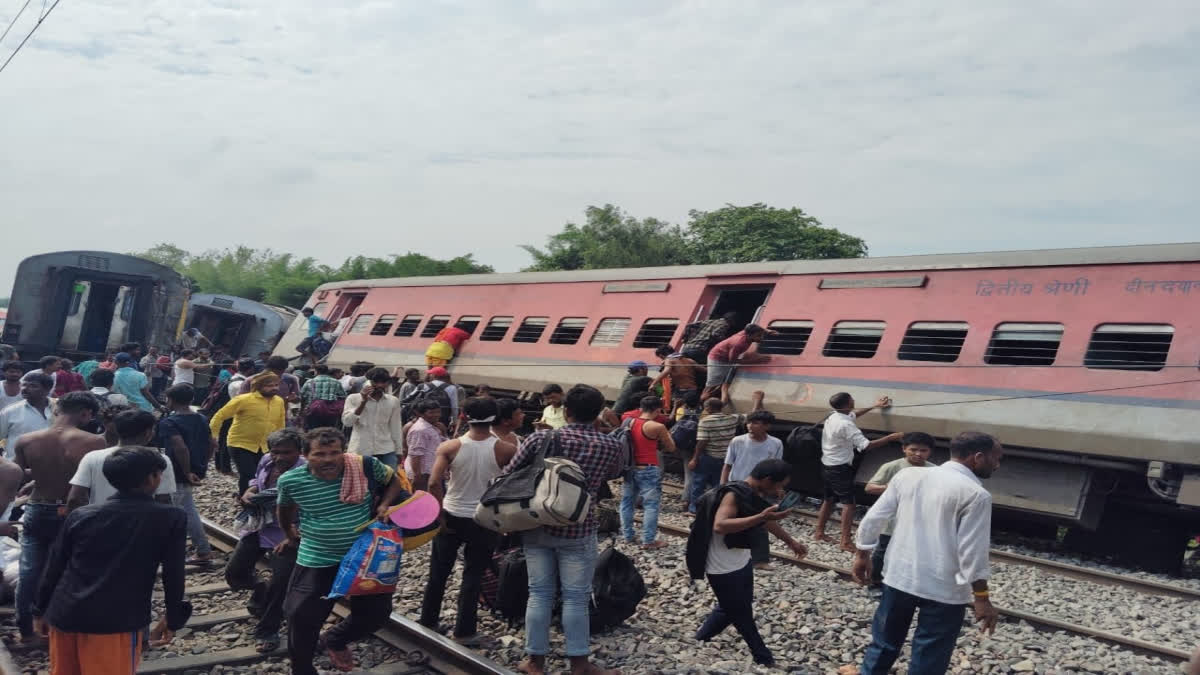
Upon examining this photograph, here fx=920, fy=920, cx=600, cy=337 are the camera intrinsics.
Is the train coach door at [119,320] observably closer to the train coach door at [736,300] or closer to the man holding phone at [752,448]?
the train coach door at [736,300]

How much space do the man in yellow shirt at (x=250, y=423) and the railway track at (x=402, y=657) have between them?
2205mm

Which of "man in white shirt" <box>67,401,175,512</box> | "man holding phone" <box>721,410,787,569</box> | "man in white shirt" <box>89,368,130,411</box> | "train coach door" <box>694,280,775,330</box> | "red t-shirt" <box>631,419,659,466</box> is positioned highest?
"train coach door" <box>694,280,775,330</box>

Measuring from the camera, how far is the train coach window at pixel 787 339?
11703mm

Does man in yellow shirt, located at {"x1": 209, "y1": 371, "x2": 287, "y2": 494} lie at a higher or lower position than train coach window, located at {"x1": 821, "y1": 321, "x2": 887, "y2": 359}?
lower

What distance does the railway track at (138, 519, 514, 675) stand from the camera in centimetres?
546

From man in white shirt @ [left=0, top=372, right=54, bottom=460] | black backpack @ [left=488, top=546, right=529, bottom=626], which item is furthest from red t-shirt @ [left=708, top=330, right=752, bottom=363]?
man in white shirt @ [left=0, top=372, right=54, bottom=460]

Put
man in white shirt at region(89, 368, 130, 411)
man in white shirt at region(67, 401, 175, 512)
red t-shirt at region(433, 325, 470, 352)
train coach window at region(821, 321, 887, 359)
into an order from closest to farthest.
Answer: man in white shirt at region(67, 401, 175, 512) < man in white shirt at region(89, 368, 130, 411) < train coach window at region(821, 321, 887, 359) < red t-shirt at region(433, 325, 470, 352)

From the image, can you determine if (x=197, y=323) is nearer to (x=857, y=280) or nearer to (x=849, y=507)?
(x=857, y=280)

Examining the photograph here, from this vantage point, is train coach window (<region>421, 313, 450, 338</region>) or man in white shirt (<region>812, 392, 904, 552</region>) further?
train coach window (<region>421, 313, 450, 338</region>)

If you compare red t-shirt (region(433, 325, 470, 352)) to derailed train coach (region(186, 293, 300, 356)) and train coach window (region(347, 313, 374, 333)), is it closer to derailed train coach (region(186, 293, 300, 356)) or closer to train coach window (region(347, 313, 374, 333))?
train coach window (region(347, 313, 374, 333))

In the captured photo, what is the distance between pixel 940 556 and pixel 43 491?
17.5ft

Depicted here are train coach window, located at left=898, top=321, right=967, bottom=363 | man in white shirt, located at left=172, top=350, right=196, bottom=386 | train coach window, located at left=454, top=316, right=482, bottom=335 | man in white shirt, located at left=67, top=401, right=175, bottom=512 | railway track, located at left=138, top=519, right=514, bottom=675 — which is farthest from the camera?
train coach window, located at left=454, top=316, right=482, bottom=335

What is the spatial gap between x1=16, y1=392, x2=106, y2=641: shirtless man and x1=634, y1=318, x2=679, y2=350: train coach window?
8.46 meters

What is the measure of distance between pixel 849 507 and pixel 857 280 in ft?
12.4
